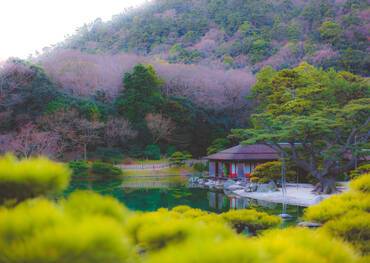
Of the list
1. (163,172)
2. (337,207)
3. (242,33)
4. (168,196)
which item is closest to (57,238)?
(337,207)

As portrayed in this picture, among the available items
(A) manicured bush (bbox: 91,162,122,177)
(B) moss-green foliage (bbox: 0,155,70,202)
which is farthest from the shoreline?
(B) moss-green foliage (bbox: 0,155,70,202)

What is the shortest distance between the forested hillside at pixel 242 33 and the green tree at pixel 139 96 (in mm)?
11349

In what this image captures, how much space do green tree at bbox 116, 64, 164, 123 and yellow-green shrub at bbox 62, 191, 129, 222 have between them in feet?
75.1

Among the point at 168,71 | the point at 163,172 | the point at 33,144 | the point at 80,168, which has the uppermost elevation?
the point at 168,71

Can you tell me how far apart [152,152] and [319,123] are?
497 inches

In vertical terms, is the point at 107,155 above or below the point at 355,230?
A: above

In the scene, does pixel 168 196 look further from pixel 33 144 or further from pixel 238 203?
pixel 33 144

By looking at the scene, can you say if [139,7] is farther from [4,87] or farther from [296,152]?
[296,152]

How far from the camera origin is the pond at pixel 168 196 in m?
12.3

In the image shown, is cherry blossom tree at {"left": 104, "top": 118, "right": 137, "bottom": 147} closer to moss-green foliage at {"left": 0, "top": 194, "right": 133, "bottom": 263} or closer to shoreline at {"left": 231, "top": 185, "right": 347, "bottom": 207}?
shoreline at {"left": 231, "top": 185, "right": 347, "bottom": 207}

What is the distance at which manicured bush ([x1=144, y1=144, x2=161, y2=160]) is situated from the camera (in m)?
24.4

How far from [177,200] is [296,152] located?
15.4 feet

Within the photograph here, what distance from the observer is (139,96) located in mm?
25500

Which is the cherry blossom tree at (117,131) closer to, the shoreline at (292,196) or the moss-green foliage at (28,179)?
the shoreline at (292,196)
